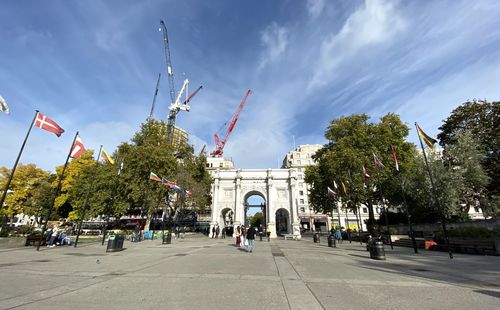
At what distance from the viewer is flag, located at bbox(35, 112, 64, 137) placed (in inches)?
595

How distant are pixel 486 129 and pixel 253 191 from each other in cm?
3634

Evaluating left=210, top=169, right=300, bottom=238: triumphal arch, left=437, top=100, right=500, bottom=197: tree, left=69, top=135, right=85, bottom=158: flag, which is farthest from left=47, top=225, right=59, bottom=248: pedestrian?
left=437, top=100, right=500, bottom=197: tree

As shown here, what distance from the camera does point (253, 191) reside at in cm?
4831

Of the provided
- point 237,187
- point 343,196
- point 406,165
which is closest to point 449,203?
point 406,165

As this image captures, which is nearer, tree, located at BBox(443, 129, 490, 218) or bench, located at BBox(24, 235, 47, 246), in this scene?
bench, located at BBox(24, 235, 47, 246)

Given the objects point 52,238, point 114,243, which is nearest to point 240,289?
point 114,243

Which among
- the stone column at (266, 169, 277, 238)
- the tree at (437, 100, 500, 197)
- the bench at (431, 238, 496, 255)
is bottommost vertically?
the bench at (431, 238, 496, 255)

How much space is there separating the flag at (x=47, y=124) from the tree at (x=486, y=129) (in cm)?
4244

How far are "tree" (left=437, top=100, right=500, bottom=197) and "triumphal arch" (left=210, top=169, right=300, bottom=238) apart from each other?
25.5 m

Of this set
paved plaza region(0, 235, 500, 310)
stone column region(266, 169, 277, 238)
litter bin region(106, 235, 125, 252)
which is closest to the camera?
paved plaza region(0, 235, 500, 310)

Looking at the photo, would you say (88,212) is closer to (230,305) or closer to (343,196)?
(343,196)

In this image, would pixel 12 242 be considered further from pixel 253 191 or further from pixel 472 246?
pixel 253 191

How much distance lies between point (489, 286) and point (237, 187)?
41.1 meters

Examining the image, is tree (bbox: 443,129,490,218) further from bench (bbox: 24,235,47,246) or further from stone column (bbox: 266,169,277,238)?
bench (bbox: 24,235,47,246)
